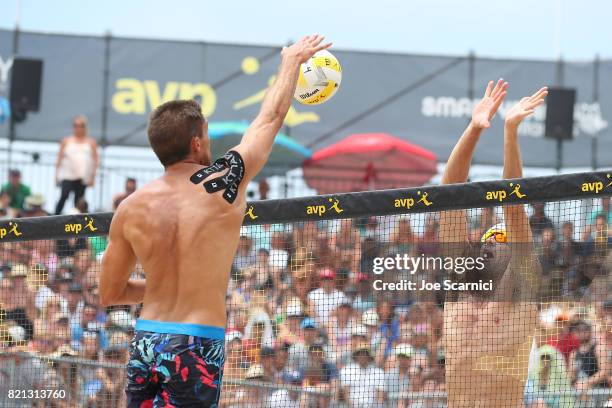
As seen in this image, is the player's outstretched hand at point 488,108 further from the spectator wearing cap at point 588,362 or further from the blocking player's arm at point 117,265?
the blocking player's arm at point 117,265

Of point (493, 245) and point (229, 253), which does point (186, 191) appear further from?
point (493, 245)

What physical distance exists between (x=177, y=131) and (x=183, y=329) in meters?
0.87

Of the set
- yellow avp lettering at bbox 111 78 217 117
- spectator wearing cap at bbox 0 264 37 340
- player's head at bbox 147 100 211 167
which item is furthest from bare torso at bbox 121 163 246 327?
yellow avp lettering at bbox 111 78 217 117

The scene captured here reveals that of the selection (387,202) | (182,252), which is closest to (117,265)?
(182,252)

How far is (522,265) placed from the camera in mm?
5859

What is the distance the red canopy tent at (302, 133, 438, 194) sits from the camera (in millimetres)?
15109

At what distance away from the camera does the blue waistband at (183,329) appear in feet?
14.4

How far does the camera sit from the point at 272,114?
466 cm

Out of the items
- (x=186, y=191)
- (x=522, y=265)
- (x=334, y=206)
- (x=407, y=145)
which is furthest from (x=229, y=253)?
(x=407, y=145)

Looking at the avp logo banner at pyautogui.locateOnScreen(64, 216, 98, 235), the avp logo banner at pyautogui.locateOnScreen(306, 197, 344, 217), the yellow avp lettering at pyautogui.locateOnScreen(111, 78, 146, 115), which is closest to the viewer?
the avp logo banner at pyautogui.locateOnScreen(306, 197, 344, 217)

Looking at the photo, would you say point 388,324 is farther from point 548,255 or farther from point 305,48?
point 305,48

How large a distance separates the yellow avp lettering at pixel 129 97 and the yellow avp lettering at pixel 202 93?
26.1 inches

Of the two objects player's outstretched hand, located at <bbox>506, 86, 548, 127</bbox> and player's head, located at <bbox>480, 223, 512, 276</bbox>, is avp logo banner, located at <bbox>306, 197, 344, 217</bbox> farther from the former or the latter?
player's outstretched hand, located at <bbox>506, 86, 548, 127</bbox>

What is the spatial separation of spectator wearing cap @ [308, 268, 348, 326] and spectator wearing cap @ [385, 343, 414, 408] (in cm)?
54
